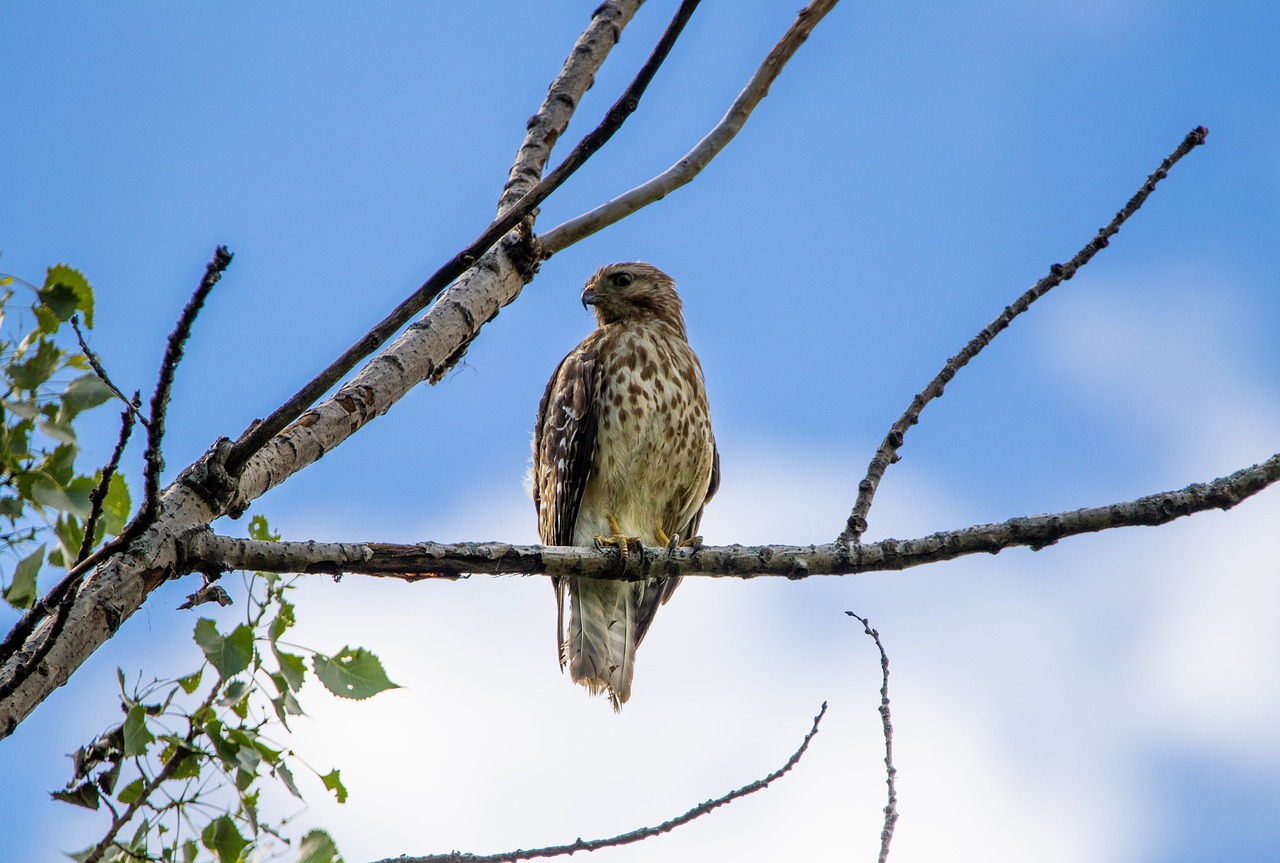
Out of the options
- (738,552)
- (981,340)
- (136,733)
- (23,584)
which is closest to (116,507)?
(23,584)

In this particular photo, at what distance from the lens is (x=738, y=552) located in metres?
3.62

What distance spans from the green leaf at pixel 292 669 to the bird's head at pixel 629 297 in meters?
4.52

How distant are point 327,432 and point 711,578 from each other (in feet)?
4.14

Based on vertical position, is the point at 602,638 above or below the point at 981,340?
below

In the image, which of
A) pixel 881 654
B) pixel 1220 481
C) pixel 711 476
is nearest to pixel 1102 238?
pixel 1220 481

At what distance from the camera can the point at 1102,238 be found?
3.46 m

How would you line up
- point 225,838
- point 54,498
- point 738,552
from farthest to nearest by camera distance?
point 738,552
point 225,838
point 54,498

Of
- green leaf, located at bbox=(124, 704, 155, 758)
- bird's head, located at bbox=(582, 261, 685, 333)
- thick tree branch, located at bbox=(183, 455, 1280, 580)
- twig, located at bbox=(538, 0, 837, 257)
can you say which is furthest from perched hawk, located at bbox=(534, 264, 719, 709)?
green leaf, located at bbox=(124, 704, 155, 758)

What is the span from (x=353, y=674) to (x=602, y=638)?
321 centimetres

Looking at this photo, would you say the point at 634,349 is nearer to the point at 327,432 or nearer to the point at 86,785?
the point at 327,432

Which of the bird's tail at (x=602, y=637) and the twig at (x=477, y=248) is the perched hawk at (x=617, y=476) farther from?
the twig at (x=477, y=248)

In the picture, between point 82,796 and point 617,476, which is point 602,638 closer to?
point 617,476

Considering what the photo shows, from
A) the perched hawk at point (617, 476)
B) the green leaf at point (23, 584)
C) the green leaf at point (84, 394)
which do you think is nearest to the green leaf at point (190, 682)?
the green leaf at point (23, 584)

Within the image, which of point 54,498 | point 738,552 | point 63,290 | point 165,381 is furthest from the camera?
point 738,552
